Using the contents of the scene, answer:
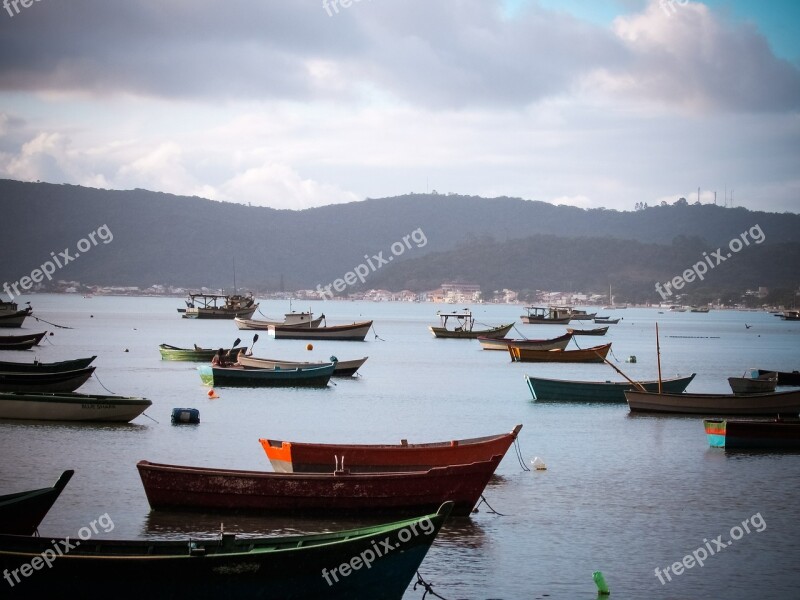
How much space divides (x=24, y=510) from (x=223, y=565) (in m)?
4.10

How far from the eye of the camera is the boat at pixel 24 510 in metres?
14.3

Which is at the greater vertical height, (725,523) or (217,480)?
(217,480)

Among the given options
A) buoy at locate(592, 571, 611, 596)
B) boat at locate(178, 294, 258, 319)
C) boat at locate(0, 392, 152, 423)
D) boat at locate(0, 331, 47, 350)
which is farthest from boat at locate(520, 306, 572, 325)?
buoy at locate(592, 571, 611, 596)

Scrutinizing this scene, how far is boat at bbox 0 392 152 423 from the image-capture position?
30969 mm

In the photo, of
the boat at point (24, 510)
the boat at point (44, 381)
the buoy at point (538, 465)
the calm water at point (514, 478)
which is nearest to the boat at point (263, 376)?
the calm water at point (514, 478)

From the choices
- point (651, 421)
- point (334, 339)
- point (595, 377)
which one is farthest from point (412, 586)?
point (334, 339)

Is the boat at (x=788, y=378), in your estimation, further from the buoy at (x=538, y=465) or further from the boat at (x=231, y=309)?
the boat at (x=231, y=309)

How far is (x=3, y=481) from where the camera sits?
2308cm

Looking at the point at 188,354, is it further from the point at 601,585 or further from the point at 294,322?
the point at 601,585

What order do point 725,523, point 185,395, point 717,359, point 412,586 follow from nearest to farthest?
point 412,586 → point 725,523 → point 185,395 → point 717,359

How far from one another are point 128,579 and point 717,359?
252 ft

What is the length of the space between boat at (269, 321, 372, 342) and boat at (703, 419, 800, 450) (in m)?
66.3

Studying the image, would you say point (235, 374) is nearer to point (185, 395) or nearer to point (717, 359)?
point (185, 395)

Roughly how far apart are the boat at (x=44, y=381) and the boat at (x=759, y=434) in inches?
875
